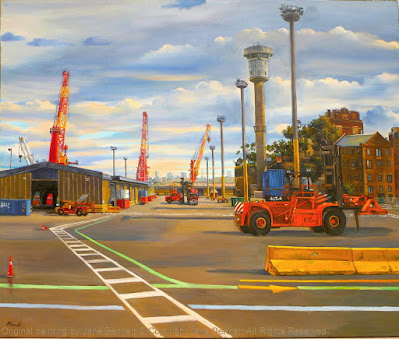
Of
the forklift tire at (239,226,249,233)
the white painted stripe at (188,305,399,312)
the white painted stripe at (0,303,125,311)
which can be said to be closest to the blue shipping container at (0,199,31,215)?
the forklift tire at (239,226,249,233)

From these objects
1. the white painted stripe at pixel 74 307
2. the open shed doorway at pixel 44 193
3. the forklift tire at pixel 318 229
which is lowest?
the white painted stripe at pixel 74 307

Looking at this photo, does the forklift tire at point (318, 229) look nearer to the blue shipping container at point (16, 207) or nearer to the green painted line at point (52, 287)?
the green painted line at point (52, 287)

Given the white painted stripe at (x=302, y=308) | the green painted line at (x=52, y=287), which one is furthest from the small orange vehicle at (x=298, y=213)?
the white painted stripe at (x=302, y=308)

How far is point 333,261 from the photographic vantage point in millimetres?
12227

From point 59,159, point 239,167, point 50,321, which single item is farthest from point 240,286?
point 239,167

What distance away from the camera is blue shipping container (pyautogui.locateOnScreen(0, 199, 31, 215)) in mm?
40812

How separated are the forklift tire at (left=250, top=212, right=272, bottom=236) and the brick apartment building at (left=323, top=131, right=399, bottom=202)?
3550 mm

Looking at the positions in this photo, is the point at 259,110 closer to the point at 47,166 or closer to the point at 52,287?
the point at 47,166

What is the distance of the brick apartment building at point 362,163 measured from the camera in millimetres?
19359

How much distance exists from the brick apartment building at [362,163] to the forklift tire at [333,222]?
1.33 m

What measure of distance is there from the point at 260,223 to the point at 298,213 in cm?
206

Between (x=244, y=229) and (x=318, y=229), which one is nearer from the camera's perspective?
(x=318, y=229)

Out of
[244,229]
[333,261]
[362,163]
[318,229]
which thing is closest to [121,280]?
[333,261]

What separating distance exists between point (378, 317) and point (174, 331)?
14.4 ft
